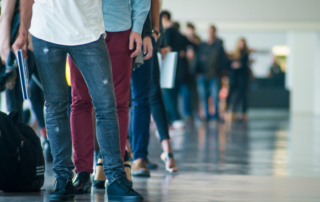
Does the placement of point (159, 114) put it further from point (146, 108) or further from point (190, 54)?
point (190, 54)

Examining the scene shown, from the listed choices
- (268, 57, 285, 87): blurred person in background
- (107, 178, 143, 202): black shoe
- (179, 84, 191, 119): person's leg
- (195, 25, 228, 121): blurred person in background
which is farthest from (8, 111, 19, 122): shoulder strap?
(268, 57, 285, 87): blurred person in background

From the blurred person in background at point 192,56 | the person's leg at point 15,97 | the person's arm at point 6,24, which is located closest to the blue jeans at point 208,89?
the blurred person in background at point 192,56

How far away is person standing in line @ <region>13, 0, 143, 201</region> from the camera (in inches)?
71.5

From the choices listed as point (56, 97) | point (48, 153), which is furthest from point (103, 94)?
point (48, 153)

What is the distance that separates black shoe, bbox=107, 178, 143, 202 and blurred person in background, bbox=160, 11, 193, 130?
127 inches

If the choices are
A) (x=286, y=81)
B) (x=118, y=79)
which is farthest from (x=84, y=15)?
(x=286, y=81)

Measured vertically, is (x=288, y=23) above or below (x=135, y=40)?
above

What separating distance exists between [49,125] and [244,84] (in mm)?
7109

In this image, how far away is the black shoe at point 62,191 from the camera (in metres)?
1.85

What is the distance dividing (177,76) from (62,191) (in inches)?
220

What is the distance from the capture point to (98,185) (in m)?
2.21

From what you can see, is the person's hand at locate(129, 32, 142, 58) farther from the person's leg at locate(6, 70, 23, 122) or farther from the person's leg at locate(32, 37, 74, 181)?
the person's leg at locate(6, 70, 23, 122)

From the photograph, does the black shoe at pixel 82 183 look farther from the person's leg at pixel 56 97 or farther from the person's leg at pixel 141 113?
the person's leg at pixel 141 113

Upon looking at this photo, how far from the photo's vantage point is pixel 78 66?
6.12 feet
